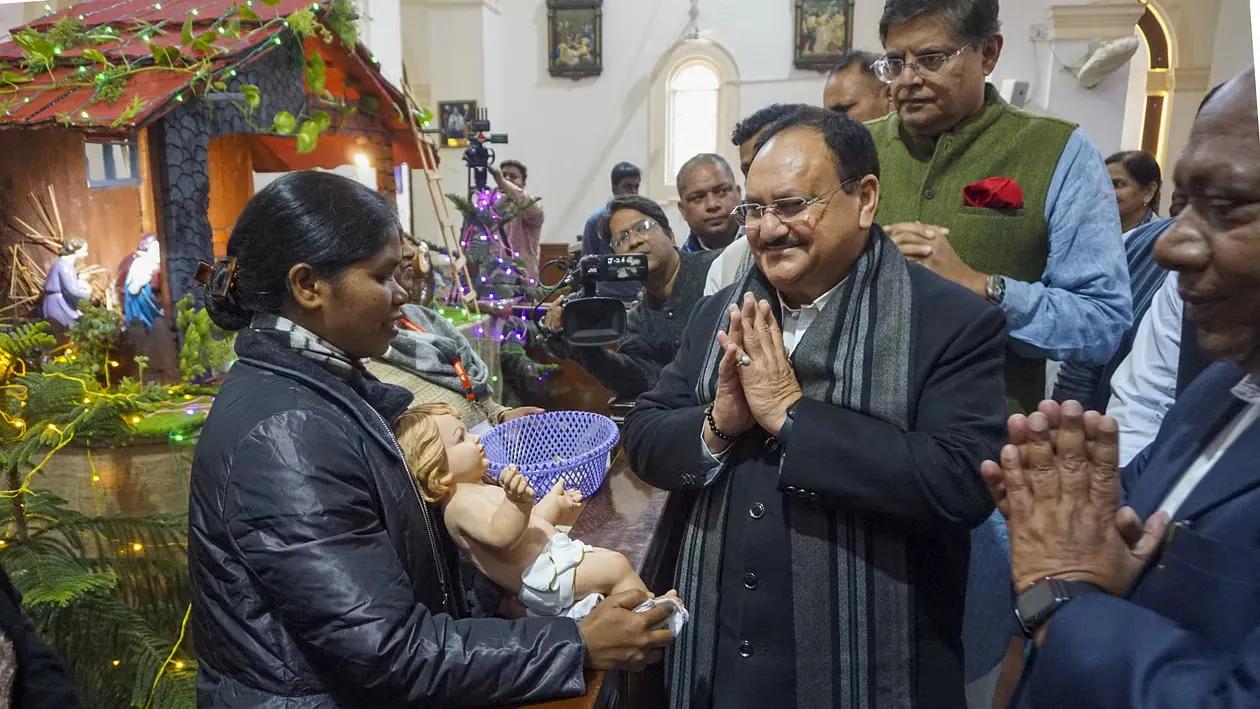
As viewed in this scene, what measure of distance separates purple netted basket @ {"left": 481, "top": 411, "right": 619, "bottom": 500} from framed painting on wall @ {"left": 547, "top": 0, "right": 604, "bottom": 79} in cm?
1015

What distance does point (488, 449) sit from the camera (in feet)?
7.95

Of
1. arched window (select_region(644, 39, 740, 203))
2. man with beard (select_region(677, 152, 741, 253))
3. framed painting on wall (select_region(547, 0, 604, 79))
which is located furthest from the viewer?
arched window (select_region(644, 39, 740, 203))

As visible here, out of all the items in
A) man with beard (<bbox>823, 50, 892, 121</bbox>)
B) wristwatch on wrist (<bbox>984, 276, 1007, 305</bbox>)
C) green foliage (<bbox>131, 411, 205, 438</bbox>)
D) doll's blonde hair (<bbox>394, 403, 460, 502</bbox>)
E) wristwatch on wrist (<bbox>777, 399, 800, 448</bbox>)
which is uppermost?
man with beard (<bbox>823, 50, 892, 121</bbox>)

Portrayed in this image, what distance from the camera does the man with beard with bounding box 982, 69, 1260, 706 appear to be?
0.90m

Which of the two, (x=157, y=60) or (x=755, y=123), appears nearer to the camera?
(x=755, y=123)

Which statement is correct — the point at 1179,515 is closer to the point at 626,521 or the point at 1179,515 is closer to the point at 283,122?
the point at 626,521

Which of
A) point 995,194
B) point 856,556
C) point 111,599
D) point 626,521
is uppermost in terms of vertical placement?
point 995,194

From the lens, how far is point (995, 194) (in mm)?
1859

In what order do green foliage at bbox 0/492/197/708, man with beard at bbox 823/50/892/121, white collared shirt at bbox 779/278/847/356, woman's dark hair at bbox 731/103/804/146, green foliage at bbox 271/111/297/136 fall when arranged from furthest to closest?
green foliage at bbox 271/111/297/136 < woman's dark hair at bbox 731/103/804/146 < man with beard at bbox 823/50/892/121 < green foliage at bbox 0/492/197/708 < white collared shirt at bbox 779/278/847/356

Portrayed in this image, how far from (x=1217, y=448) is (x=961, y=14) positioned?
1213 mm

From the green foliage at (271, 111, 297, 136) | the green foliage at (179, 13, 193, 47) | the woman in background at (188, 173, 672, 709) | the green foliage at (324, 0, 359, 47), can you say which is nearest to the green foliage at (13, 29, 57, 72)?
the green foliage at (179, 13, 193, 47)

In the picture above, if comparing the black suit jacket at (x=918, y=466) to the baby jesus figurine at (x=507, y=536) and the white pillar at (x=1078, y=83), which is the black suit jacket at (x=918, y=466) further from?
the white pillar at (x=1078, y=83)

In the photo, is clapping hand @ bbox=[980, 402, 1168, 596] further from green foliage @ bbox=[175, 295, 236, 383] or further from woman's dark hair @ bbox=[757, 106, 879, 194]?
green foliage @ bbox=[175, 295, 236, 383]

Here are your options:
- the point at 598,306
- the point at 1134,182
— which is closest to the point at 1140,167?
the point at 1134,182
